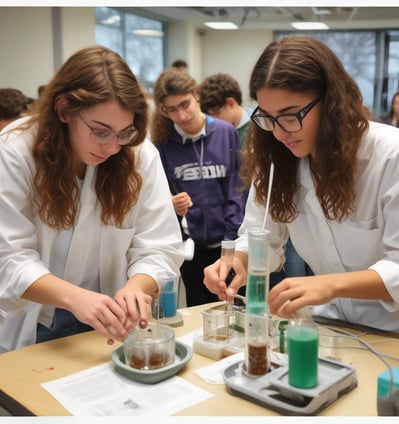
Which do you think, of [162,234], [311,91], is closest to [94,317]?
[162,234]

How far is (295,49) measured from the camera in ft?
4.58

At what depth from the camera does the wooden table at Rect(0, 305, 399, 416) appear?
1058mm

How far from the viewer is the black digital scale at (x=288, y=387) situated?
1.01 metres

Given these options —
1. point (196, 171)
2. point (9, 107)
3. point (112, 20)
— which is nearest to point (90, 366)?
Result: point (196, 171)

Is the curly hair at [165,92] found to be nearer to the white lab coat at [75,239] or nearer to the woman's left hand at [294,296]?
the white lab coat at [75,239]

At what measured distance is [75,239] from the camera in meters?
1.57

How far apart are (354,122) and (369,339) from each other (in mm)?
612

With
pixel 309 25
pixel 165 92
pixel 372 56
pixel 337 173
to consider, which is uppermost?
pixel 309 25

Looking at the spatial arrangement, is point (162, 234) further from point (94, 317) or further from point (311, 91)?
point (311, 91)

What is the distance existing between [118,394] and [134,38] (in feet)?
22.4

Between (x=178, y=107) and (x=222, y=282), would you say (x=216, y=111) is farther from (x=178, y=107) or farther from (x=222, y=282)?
(x=222, y=282)

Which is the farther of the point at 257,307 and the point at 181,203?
the point at 181,203

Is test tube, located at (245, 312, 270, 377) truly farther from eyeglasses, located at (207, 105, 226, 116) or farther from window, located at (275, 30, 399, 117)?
window, located at (275, 30, 399, 117)
